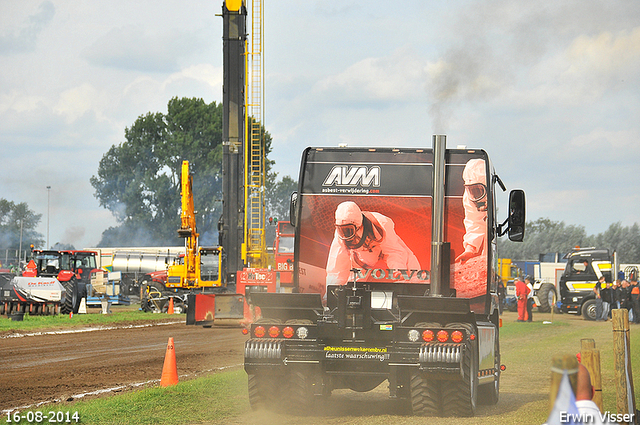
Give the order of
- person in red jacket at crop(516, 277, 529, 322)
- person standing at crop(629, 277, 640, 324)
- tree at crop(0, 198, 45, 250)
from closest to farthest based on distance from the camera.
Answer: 1. person standing at crop(629, 277, 640, 324)
2. person in red jacket at crop(516, 277, 529, 322)
3. tree at crop(0, 198, 45, 250)

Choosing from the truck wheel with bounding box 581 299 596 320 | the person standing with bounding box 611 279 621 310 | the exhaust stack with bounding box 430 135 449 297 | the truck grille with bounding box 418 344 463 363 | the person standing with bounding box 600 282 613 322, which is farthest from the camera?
the truck wheel with bounding box 581 299 596 320

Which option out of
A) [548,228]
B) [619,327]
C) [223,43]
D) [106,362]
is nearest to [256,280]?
[106,362]

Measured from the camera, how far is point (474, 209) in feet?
34.2

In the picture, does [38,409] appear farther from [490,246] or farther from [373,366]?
[490,246]

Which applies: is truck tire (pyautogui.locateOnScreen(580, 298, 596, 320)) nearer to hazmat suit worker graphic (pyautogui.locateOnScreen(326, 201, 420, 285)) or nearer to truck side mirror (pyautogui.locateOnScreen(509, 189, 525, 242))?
truck side mirror (pyautogui.locateOnScreen(509, 189, 525, 242))

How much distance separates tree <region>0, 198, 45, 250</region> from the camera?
337 feet

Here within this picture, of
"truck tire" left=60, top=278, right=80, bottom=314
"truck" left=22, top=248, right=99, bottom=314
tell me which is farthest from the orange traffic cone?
"truck" left=22, top=248, right=99, bottom=314

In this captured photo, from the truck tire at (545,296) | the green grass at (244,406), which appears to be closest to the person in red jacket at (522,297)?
the truck tire at (545,296)

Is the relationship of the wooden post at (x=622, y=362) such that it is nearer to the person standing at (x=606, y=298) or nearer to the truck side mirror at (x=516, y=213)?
the truck side mirror at (x=516, y=213)

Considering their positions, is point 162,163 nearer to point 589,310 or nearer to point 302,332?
point 589,310

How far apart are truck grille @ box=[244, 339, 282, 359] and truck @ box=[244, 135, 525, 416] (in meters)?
0.01

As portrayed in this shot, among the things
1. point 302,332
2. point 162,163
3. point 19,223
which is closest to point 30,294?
point 302,332

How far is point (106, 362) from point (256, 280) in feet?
34.9

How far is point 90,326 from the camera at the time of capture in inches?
1112
